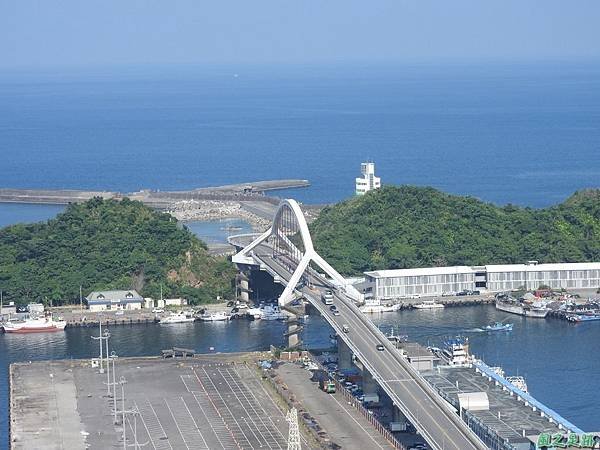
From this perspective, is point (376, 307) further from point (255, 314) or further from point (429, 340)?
point (429, 340)

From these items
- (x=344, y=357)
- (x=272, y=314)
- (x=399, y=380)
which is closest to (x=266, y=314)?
(x=272, y=314)

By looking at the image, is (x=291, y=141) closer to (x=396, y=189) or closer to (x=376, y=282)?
(x=396, y=189)

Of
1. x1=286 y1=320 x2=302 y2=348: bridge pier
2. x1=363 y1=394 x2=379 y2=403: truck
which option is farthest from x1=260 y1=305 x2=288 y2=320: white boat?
x1=363 y1=394 x2=379 y2=403: truck

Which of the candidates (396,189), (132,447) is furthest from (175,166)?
(132,447)

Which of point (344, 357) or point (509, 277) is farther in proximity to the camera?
point (509, 277)

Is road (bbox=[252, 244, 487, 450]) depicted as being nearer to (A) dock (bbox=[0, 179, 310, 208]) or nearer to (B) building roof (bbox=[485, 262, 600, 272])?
(B) building roof (bbox=[485, 262, 600, 272])

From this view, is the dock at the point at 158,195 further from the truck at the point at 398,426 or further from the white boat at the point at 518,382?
the truck at the point at 398,426

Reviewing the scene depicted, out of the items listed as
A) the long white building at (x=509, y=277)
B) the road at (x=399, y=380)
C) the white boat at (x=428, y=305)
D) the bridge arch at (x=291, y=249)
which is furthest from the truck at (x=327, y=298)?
the long white building at (x=509, y=277)

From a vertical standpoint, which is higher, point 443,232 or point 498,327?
point 443,232
